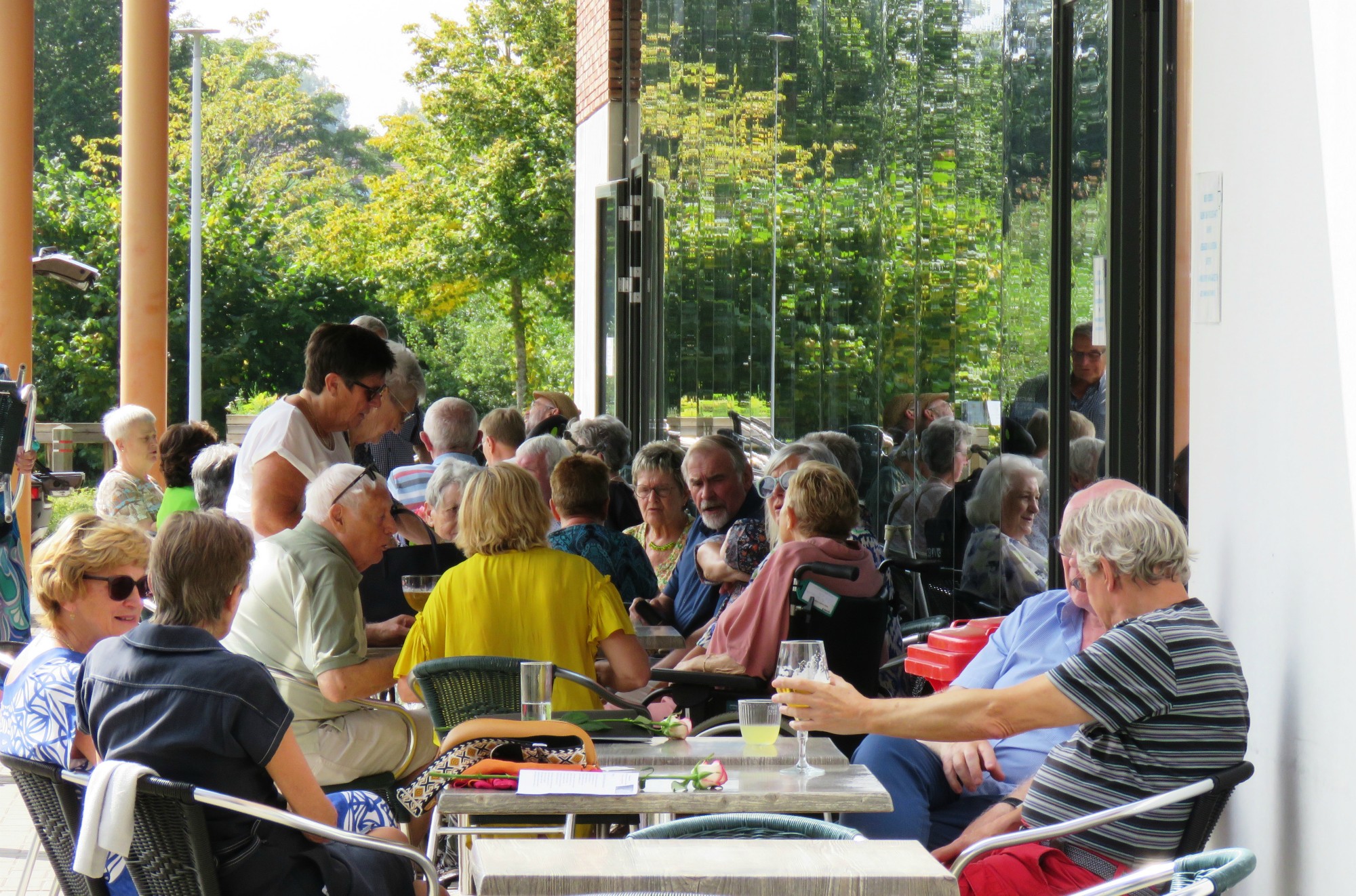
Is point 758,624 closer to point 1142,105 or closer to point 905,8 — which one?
point 1142,105

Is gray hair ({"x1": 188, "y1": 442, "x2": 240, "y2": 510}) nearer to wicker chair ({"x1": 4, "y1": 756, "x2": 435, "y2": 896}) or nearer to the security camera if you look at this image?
wicker chair ({"x1": 4, "y1": 756, "x2": 435, "y2": 896})

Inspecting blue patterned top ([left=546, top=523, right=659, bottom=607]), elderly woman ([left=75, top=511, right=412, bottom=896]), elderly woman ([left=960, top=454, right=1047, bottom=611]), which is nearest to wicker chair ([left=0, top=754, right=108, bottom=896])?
elderly woman ([left=75, top=511, right=412, bottom=896])

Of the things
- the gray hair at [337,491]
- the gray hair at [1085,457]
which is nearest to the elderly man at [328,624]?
the gray hair at [337,491]

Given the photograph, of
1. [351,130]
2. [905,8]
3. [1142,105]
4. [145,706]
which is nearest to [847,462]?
[905,8]

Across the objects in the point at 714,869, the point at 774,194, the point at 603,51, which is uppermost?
the point at 603,51

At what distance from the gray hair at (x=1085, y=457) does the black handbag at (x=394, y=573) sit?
2118mm

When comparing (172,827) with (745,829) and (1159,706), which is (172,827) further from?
(1159,706)

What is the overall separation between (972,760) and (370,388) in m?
2.47

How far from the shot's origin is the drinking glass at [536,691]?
3.36 meters

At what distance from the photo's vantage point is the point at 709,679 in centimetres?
451

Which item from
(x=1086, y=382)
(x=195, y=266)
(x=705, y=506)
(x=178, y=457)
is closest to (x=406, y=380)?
(x=178, y=457)

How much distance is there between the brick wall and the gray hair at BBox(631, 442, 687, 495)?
7.09 metres

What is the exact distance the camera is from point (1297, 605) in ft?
9.82

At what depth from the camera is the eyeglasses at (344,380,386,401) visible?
5121 millimetres
